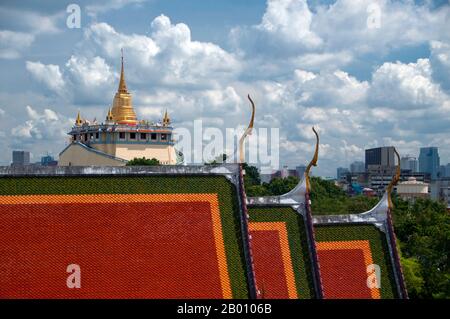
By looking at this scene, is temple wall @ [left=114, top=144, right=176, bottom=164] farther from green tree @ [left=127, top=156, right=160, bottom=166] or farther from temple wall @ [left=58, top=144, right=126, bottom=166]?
green tree @ [left=127, top=156, right=160, bottom=166]

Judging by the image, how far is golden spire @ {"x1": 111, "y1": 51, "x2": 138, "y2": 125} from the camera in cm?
12525

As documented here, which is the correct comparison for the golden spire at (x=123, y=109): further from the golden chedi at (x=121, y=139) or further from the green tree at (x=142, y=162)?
the green tree at (x=142, y=162)

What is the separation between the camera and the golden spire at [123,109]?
125m

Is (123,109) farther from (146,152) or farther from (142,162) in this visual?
(142,162)

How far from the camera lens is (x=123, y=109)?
126 m

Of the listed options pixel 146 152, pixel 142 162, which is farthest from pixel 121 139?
pixel 142 162

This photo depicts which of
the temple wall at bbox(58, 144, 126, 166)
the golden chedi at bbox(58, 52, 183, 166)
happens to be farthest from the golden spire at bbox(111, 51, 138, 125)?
the temple wall at bbox(58, 144, 126, 166)

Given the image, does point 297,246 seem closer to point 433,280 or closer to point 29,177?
point 29,177

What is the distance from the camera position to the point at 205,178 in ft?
104

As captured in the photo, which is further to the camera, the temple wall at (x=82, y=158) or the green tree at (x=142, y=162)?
the temple wall at (x=82, y=158)

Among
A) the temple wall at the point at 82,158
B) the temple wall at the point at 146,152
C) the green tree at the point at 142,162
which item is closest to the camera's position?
the green tree at the point at 142,162

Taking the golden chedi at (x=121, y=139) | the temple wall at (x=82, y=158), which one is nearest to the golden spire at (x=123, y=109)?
the golden chedi at (x=121, y=139)

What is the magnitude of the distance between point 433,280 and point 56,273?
25.7 metres

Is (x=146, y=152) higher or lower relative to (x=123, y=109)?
lower
